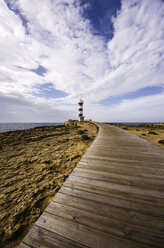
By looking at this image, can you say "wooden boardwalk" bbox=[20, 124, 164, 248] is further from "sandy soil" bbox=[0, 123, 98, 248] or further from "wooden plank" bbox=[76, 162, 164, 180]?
"sandy soil" bbox=[0, 123, 98, 248]

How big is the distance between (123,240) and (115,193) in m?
0.88

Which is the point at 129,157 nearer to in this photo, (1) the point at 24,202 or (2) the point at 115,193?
(2) the point at 115,193

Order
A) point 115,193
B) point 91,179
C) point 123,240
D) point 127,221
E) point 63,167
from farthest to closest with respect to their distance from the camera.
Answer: point 63,167
point 91,179
point 115,193
point 127,221
point 123,240

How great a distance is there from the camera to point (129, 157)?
4.15m

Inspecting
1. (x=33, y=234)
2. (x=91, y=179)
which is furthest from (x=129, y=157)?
(x=33, y=234)

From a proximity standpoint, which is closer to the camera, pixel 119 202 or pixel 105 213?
pixel 105 213

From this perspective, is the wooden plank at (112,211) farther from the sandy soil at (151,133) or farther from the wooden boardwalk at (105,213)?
the sandy soil at (151,133)

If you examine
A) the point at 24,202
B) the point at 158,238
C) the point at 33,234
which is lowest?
the point at 24,202

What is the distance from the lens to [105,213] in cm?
178

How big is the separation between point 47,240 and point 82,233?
0.54 m

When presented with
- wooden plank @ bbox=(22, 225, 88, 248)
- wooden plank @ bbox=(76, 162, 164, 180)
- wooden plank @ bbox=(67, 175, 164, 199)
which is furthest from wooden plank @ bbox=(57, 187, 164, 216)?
wooden plank @ bbox=(76, 162, 164, 180)

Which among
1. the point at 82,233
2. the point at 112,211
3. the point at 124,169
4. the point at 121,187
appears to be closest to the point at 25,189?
the point at 82,233

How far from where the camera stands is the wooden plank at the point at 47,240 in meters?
1.37

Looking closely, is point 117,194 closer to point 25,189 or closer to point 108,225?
point 108,225
